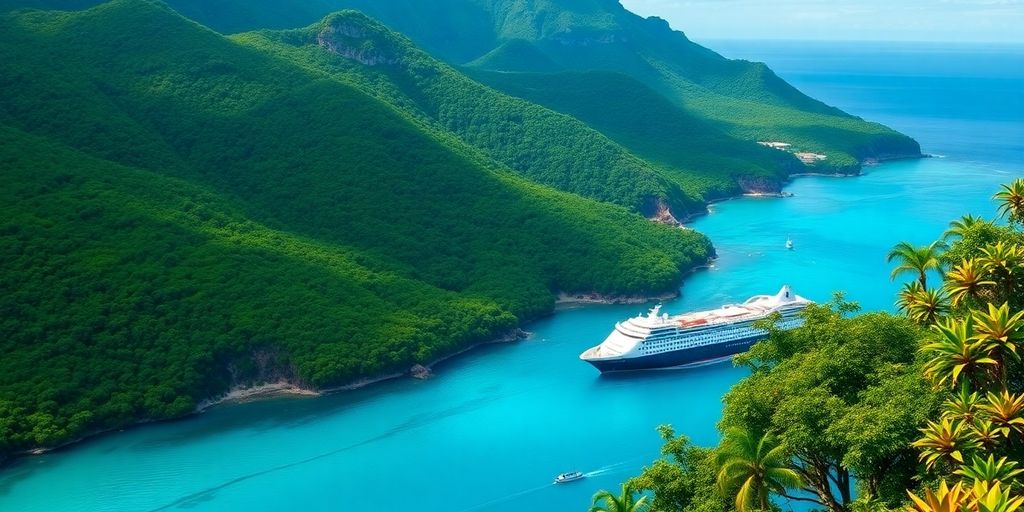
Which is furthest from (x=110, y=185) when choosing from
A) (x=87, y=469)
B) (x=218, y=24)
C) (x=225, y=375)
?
(x=218, y=24)

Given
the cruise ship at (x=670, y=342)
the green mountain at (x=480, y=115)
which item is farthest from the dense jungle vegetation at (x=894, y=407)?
the green mountain at (x=480, y=115)

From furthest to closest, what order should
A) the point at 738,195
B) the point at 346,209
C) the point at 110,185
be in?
the point at 738,195 < the point at 346,209 < the point at 110,185

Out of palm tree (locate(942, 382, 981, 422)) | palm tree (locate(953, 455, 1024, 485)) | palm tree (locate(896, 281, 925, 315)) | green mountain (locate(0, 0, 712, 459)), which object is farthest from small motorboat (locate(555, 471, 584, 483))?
palm tree (locate(953, 455, 1024, 485))

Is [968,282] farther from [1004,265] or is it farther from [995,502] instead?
[995,502]

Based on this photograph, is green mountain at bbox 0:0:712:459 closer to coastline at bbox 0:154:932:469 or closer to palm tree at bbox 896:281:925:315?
coastline at bbox 0:154:932:469

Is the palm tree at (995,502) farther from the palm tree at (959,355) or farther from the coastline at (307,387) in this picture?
the coastline at (307,387)

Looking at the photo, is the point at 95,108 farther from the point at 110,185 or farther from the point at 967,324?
the point at 967,324
